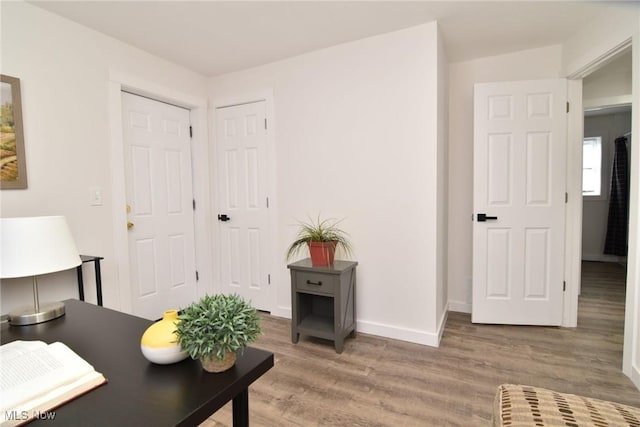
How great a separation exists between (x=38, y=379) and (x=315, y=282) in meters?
1.77

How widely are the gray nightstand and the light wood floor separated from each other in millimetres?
130

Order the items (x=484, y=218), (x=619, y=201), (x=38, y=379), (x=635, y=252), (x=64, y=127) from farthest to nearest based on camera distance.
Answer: (x=619, y=201)
(x=484, y=218)
(x=64, y=127)
(x=635, y=252)
(x=38, y=379)

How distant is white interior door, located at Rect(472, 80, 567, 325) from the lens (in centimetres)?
265

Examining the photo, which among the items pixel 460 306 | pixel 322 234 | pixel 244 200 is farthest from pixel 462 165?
pixel 244 200

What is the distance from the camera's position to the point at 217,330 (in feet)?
2.59

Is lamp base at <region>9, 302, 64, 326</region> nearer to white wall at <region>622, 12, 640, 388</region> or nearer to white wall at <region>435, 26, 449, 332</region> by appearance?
white wall at <region>435, 26, 449, 332</region>

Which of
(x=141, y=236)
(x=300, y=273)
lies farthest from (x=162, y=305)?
(x=300, y=273)

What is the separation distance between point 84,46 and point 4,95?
665 millimetres

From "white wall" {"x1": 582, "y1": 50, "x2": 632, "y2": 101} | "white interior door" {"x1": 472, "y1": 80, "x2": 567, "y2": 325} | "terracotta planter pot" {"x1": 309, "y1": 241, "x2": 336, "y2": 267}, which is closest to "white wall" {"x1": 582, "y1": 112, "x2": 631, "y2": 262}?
"white wall" {"x1": 582, "y1": 50, "x2": 632, "y2": 101}

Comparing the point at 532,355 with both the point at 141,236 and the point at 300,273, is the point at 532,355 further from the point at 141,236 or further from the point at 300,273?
the point at 141,236

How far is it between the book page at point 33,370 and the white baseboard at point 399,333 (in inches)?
84.1

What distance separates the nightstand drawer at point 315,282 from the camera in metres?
2.35

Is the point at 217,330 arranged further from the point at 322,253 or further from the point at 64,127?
the point at 64,127

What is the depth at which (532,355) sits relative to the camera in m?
2.25
